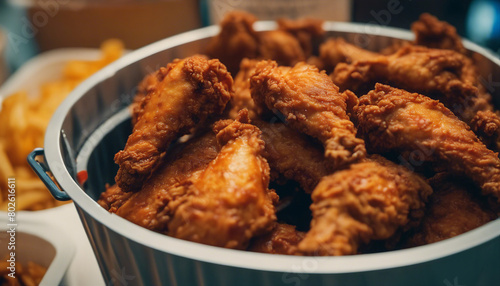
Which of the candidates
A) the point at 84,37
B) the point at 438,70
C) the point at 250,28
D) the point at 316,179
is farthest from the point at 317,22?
the point at 84,37

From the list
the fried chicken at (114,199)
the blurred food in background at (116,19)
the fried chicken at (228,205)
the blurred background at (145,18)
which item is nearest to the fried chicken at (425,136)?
the fried chicken at (228,205)

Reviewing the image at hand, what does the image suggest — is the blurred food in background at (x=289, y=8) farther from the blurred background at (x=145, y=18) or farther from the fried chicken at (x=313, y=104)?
the fried chicken at (x=313, y=104)

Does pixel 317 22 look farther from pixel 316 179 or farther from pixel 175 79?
pixel 316 179

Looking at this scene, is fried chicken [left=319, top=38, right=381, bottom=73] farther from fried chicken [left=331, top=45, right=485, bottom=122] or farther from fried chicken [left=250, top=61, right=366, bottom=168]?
fried chicken [left=250, top=61, right=366, bottom=168]

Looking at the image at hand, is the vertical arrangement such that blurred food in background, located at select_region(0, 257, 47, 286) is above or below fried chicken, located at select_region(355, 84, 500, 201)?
below

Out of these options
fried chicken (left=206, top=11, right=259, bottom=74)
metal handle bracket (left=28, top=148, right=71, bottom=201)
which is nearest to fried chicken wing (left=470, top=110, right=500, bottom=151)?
fried chicken (left=206, top=11, right=259, bottom=74)
